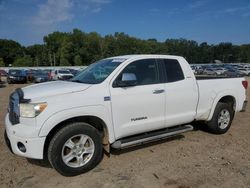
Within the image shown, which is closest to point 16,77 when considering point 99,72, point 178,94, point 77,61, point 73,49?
point 99,72

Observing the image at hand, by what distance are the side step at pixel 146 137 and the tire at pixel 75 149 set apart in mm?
356

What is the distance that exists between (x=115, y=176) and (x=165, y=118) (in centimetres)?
155

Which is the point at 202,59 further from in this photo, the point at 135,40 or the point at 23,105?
the point at 23,105

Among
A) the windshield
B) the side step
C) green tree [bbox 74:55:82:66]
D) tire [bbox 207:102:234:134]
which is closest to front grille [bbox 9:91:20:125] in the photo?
the windshield

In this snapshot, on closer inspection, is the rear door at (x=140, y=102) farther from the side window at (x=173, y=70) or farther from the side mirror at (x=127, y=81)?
the side window at (x=173, y=70)

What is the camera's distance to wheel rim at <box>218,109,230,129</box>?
632cm

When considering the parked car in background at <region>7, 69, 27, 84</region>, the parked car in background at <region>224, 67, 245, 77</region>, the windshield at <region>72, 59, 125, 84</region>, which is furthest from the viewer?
the parked car in background at <region>7, 69, 27, 84</region>

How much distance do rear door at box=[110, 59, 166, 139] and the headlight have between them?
1141 millimetres

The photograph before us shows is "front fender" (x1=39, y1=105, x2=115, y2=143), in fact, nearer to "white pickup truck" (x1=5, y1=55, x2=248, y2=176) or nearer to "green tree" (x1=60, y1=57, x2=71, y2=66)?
"white pickup truck" (x1=5, y1=55, x2=248, y2=176)

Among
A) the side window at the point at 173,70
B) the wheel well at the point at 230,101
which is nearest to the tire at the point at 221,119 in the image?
the wheel well at the point at 230,101

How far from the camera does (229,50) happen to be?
13562 centimetres

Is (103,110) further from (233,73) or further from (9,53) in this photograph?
(9,53)

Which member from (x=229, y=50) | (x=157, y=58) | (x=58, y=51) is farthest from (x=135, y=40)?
(x=157, y=58)

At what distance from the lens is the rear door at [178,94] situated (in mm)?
5176
